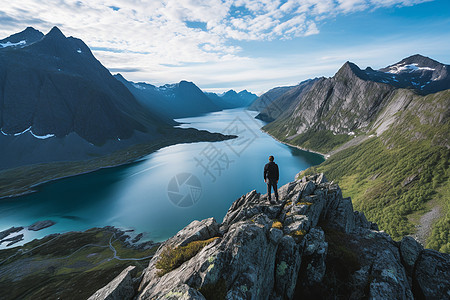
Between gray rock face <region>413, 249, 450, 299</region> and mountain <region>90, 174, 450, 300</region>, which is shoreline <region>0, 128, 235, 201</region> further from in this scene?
gray rock face <region>413, 249, 450, 299</region>

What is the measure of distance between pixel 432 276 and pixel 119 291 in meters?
21.5

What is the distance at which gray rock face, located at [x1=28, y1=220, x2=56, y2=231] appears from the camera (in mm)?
84750

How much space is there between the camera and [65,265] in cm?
5884

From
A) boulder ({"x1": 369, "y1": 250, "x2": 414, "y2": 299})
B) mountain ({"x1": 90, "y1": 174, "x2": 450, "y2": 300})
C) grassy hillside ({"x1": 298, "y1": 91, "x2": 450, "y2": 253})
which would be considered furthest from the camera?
grassy hillside ({"x1": 298, "y1": 91, "x2": 450, "y2": 253})

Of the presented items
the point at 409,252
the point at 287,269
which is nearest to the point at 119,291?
the point at 287,269

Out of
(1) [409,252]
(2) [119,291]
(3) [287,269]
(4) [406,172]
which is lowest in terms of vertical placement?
(4) [406,172]

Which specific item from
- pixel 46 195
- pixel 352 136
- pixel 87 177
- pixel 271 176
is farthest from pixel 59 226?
pixel 352 136

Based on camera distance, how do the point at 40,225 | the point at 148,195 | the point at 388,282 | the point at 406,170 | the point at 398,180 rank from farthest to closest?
the point at 148,195 → the point at 406,170 → the point at 398,180 → the point at 40,225 → the point at 388,282

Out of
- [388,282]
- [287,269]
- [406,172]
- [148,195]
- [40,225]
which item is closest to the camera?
[388,282]

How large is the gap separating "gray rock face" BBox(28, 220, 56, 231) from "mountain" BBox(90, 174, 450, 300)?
104 metres

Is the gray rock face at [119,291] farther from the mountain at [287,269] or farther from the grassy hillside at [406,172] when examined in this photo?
the grassy hillside at [406,172]

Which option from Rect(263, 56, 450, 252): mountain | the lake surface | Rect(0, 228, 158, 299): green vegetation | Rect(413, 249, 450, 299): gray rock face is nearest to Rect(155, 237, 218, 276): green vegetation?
Rect(413, 249, 450, 299): gray rock face

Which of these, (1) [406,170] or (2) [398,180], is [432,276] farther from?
(1) [406,170]

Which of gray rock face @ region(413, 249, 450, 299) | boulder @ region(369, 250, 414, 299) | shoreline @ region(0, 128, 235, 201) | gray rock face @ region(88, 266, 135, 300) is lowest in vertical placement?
shoreline @ region(0, 128, 235, 201)
